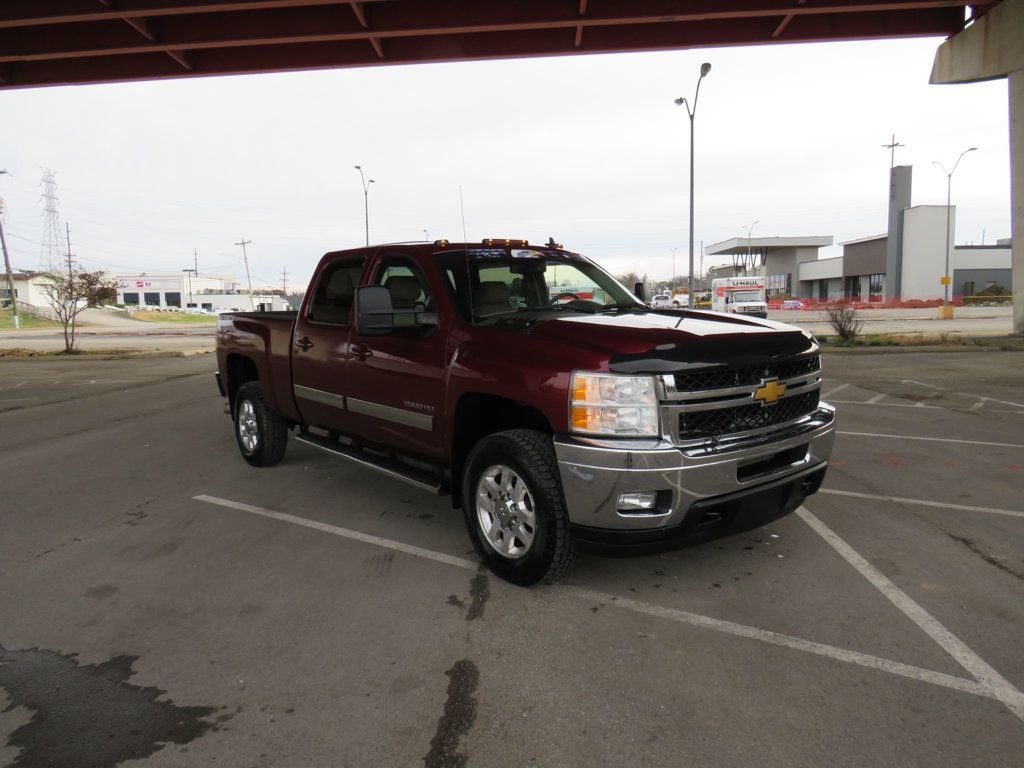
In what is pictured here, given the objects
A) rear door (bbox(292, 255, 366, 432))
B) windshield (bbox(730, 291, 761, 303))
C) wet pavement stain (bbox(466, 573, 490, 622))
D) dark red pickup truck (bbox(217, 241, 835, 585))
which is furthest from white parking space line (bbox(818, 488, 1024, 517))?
windshield (bbox(730, 291, 761, 303))

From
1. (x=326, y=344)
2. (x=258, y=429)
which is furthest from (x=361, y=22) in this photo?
(x=326, y=344)

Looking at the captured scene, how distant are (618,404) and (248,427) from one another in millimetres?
4550

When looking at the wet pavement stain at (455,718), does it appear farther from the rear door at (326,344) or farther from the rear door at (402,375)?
the rear door at (326,344)

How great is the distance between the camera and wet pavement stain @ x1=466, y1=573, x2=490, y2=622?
351cm

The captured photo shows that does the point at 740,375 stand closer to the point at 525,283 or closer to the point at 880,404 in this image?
the point at 525,283

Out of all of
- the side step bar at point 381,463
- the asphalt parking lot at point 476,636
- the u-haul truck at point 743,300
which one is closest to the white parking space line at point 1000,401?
the asphalt parking lot at point 476,636

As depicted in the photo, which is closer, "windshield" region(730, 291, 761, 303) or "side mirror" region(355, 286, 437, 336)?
"side mirror" region(355, 286, 437, 336)

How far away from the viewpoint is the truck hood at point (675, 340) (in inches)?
130

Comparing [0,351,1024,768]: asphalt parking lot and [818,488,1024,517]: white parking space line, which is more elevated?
[818,488,1024,517]: white parking space line

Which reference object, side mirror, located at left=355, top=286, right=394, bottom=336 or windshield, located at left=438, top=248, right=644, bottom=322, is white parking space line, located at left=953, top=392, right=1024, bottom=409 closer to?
windshield, located at left=438, top=248, right=644, bottom=322

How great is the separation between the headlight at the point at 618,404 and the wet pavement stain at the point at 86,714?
80.5 inches

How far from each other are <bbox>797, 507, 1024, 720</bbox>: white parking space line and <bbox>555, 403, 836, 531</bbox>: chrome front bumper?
3.19ft

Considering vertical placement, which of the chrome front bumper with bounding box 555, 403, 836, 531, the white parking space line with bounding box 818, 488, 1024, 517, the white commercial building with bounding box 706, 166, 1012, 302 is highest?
the white commercial building with bounding box 706, 166, 1012, 302

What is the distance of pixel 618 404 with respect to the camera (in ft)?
10.8
